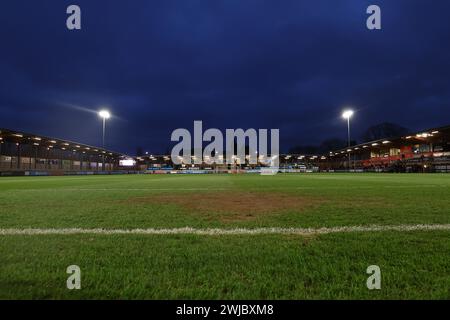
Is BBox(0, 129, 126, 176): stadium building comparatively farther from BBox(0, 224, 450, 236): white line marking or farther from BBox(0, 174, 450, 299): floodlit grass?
BBox(0, 174, 450, 299): floodlit grass

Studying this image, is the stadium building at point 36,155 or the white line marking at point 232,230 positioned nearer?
the white line marking at point 232,230

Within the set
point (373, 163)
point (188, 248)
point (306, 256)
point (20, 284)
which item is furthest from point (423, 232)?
point (373, 163)

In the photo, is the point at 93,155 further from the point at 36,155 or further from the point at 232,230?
the point at 232,230

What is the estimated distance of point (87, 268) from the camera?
2.61 m

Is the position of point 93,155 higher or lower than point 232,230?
higher

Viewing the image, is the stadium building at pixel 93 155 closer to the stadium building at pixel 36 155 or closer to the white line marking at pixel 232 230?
the stadium building at pixel 36 155

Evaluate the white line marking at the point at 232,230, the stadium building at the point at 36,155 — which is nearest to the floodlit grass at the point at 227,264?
the white line marking at the point at 232,230

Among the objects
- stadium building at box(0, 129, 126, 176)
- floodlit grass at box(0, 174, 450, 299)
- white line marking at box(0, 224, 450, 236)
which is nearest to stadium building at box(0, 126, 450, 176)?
stadium building at box(0, 129, 126, 176)

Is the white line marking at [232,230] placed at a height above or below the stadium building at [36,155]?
below

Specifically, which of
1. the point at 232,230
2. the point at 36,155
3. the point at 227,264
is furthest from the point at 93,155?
the point at 227,264

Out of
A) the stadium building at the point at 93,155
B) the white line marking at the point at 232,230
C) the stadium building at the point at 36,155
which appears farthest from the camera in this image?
the stadium building at the point at 93,155

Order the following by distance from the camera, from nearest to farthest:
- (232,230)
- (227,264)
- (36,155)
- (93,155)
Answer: (227,264)
(232,230)
(36,155)
(93,155)
